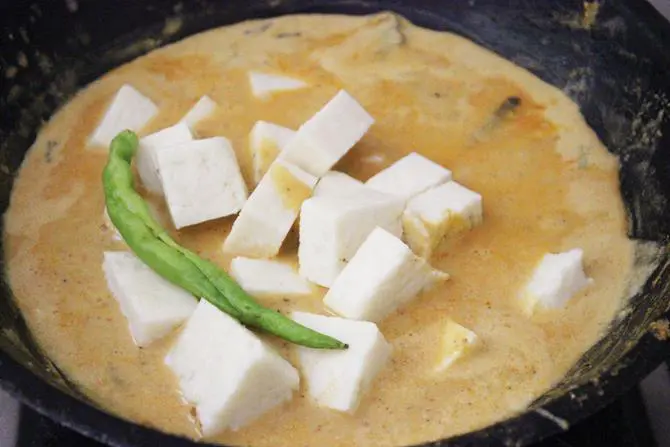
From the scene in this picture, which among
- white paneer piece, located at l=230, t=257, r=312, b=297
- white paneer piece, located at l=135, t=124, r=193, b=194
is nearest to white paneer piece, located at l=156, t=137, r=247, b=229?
white paneer piece, located at l=135, t=124, r=193, b=194

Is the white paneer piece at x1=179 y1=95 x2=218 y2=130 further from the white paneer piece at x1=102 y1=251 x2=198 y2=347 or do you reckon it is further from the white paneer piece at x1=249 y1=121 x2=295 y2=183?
the white paneer piece at x1=102 y1=251 x2=198 y2=347

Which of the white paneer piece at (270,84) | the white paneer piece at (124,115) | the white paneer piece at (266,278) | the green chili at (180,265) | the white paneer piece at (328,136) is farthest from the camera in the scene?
the white paneer piece at (270,84)

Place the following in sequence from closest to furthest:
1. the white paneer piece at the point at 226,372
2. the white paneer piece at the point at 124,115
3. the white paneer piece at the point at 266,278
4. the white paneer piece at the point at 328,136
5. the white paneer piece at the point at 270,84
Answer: the white paneer piece at the point at 226,372, the white paneer piece at the point at 266,278, the white paneer piece at the point at 328,136, the white paneer piece at the point at 124,115, the white paneer piece at the point at 270,84

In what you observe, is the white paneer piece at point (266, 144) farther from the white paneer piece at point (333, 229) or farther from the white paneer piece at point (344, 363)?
the white paneer piece at point (344, 363)

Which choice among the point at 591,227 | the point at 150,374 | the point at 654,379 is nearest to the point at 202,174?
the point at 150,374

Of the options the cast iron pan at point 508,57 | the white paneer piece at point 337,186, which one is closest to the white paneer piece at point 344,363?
the cast iron pan at point 508,57

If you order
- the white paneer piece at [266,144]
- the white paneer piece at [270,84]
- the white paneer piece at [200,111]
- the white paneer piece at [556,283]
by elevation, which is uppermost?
the white paneer piece at [266,144]
